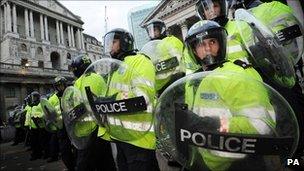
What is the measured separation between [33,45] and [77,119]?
1969 inches

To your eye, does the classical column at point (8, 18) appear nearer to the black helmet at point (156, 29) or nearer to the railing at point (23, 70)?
the railing at point (23, 70)

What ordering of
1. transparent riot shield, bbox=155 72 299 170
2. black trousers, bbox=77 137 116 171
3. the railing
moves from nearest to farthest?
transparent riot shield, bbox=155 72 299 170 → black trousers, bbox=77 137 116 171 → the railing

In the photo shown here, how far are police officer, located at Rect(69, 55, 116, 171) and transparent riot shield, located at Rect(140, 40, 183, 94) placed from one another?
1.15 meters

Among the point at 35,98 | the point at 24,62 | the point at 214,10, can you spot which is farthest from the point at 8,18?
the point at 214,10

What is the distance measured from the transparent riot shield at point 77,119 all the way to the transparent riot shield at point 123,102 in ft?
1.89

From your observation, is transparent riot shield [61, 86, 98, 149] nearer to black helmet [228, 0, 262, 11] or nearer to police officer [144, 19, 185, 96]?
police officer [144, 19, 185, 96]

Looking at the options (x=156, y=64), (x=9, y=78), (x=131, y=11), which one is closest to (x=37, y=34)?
(x=9, y=78)

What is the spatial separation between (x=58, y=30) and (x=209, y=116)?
200 feet

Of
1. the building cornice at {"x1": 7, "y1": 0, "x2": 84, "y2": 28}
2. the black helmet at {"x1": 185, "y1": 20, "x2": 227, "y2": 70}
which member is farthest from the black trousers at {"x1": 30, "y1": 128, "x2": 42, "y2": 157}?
the building cornice at {"x1": 7, "y1": 0, "x2": 84, "y2": 28}

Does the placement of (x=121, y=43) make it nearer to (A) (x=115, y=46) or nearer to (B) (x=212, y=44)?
(A) (x=115, y=46)

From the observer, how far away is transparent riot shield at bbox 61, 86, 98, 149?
3738mm

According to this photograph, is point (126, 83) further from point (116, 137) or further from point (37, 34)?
point (37, 34)

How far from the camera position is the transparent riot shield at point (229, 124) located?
1.56 metres

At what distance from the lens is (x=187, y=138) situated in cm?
169
